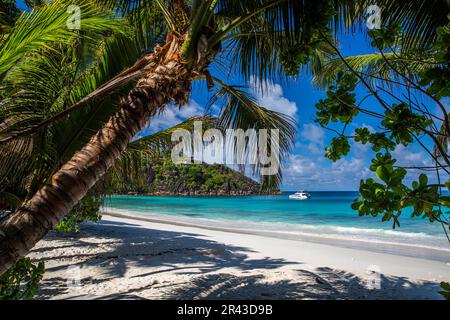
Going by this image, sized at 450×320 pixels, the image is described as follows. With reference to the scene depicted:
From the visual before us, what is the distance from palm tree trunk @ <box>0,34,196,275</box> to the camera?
1763 mm

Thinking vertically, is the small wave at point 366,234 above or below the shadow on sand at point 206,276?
below

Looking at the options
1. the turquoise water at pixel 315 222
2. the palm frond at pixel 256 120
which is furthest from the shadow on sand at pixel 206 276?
the palm frond at pixel 256 120

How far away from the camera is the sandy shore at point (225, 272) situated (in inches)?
180

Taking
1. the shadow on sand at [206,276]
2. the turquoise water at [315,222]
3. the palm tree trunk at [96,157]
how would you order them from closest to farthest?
the palm tree trunk at [96,157], the shadow on sand at [206,276], the turquoise water at [315,222]

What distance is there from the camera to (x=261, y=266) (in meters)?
6.62

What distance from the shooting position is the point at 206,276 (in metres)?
5.52

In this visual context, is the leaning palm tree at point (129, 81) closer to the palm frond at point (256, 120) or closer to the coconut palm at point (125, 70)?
the coconut palm at point (125, 70)

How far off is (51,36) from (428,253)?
10.8 m

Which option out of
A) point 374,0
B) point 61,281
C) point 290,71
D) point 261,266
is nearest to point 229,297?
point 261,266

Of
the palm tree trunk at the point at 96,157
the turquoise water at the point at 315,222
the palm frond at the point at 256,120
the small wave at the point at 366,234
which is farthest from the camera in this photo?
the turquoise water at the point at 315,222

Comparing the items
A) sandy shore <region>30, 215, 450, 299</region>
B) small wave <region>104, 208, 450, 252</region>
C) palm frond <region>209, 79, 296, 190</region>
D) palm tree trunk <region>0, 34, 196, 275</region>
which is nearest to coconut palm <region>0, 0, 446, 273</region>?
palm tree trunk <region>0, 34, 196, 275</region>

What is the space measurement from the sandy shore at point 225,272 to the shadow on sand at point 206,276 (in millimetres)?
13

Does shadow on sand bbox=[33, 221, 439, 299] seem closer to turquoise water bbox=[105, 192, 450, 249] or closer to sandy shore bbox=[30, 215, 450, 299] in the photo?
sandy shore bbox=[30, 215, 450, 299]
